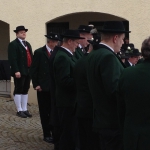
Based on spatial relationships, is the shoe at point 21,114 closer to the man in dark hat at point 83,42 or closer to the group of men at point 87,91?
the group of men at point 87,91

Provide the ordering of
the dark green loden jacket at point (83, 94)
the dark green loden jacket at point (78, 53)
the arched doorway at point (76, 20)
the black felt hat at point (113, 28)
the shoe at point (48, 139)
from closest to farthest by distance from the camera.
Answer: the black felt hat at point (113, 28) → the dark green loden jacket at point (83, 94) → the dark green loden jacket at point (78, 53) → the shoe at point (48, 139) → the arched doorway at point (76, 20)

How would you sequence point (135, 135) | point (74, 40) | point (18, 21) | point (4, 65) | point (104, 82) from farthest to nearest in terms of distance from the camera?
point (4, 65), point (18, 21), point (74, 40), point (104, 82), point (135, 135)

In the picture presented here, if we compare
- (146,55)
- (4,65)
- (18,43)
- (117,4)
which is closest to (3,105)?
(4,65)

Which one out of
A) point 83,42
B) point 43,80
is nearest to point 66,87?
point 83,42

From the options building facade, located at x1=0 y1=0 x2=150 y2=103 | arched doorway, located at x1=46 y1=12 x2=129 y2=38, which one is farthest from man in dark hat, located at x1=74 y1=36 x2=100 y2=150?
arched doorway, located at x1=46 y1=12 x2=129 y2=38

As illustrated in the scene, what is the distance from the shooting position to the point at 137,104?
3.46 meters

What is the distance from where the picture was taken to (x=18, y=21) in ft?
39.3

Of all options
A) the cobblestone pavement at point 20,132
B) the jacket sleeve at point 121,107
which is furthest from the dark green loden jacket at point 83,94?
the cobblestone pavement at point 20,132

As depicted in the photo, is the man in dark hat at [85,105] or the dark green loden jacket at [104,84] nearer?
the dark green loden jacket at [104,84]

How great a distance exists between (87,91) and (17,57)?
4.82 metres

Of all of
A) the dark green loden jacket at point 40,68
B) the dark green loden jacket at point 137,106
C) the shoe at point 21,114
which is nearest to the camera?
the dark green loden jacket at point 137,106

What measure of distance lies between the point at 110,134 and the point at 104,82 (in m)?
0.49

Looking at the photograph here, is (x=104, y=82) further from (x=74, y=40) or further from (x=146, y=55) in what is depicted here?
(x=74, y=40)

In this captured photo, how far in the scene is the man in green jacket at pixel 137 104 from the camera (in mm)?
3436
